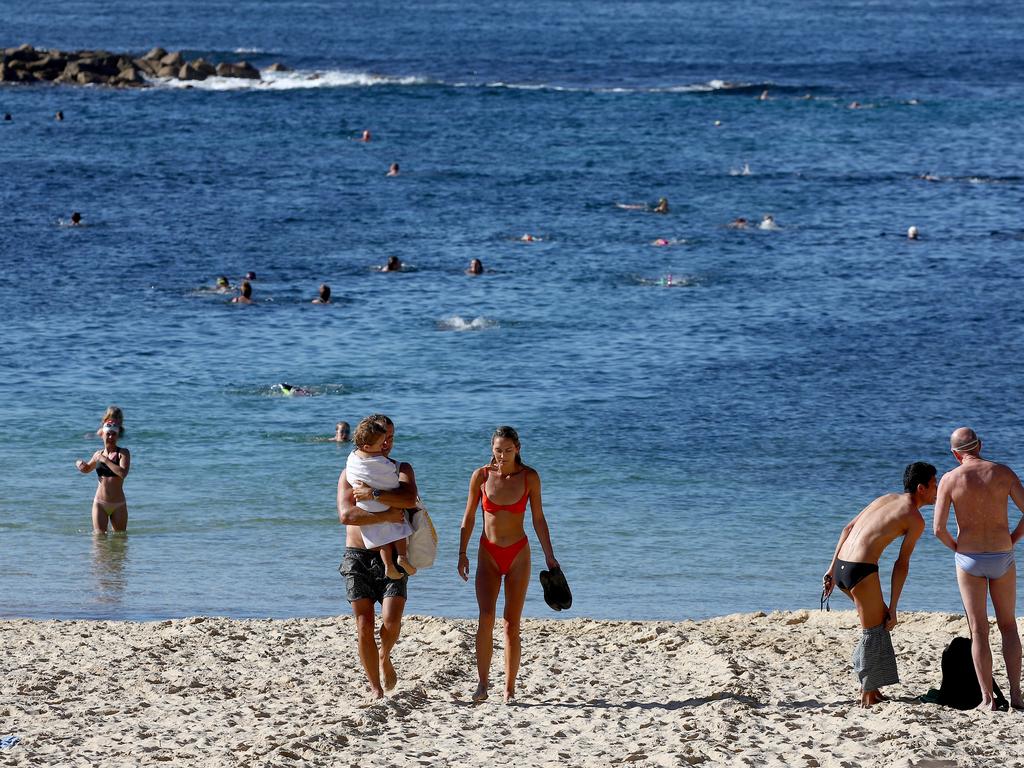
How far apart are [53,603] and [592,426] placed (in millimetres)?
9296

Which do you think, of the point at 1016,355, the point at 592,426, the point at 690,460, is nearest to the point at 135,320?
the point at 592,426

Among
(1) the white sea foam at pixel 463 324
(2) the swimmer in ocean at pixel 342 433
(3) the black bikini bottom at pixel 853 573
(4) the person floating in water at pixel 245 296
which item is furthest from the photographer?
(4) the person floating in water at pixel 245 296

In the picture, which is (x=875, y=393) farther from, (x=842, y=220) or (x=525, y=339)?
(x=842, y=220)

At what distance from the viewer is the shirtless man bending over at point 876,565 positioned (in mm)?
9234

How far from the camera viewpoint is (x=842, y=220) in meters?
38.7

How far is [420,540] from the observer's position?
9.36m

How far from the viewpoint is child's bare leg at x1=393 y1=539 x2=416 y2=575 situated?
9344 mm

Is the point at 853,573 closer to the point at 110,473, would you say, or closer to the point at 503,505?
the point at 503,505

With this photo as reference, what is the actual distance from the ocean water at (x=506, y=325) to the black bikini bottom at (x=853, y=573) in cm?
460

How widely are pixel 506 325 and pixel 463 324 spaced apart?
0.80 m

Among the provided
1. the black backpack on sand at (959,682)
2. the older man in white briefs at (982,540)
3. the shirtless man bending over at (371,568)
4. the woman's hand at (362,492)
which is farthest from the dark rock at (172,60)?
the black backpack on sand at (959,682)

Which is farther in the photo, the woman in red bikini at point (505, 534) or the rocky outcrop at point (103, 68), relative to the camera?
the rocky outcrop at point (103, 68)

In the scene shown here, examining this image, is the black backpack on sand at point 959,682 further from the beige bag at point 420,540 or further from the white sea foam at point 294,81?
the white sea foam at point 294,81

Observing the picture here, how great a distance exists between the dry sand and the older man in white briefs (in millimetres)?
391
